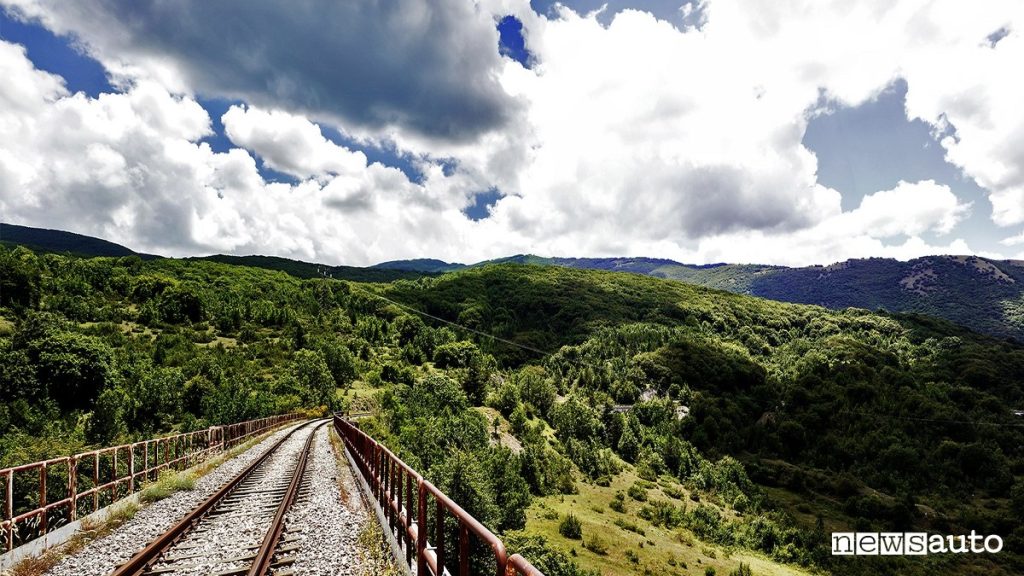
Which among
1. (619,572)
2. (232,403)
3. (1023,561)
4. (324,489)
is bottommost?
(1023,561)

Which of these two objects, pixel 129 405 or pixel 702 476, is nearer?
pixel 129 405

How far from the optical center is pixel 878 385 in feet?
531

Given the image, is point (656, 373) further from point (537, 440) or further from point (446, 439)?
point (446, 439)

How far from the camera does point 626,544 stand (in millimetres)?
66250

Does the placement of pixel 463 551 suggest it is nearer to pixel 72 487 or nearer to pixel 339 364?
pixel 72 487

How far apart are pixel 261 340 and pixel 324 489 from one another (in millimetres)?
117242

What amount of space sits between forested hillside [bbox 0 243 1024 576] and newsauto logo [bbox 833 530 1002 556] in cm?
338

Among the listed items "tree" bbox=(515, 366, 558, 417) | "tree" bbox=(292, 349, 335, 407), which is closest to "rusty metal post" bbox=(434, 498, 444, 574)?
"tree" bbox=(292, 349, 335, 407)

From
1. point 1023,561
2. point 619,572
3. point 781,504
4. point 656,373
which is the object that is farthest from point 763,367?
point 619,572

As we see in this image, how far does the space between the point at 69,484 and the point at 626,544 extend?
225ft

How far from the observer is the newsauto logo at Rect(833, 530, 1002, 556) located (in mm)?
84919

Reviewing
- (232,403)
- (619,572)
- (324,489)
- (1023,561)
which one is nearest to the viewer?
(324,489)

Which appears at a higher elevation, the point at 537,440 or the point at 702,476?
the point at 537,440

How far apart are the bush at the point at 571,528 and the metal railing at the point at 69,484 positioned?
48458mm
